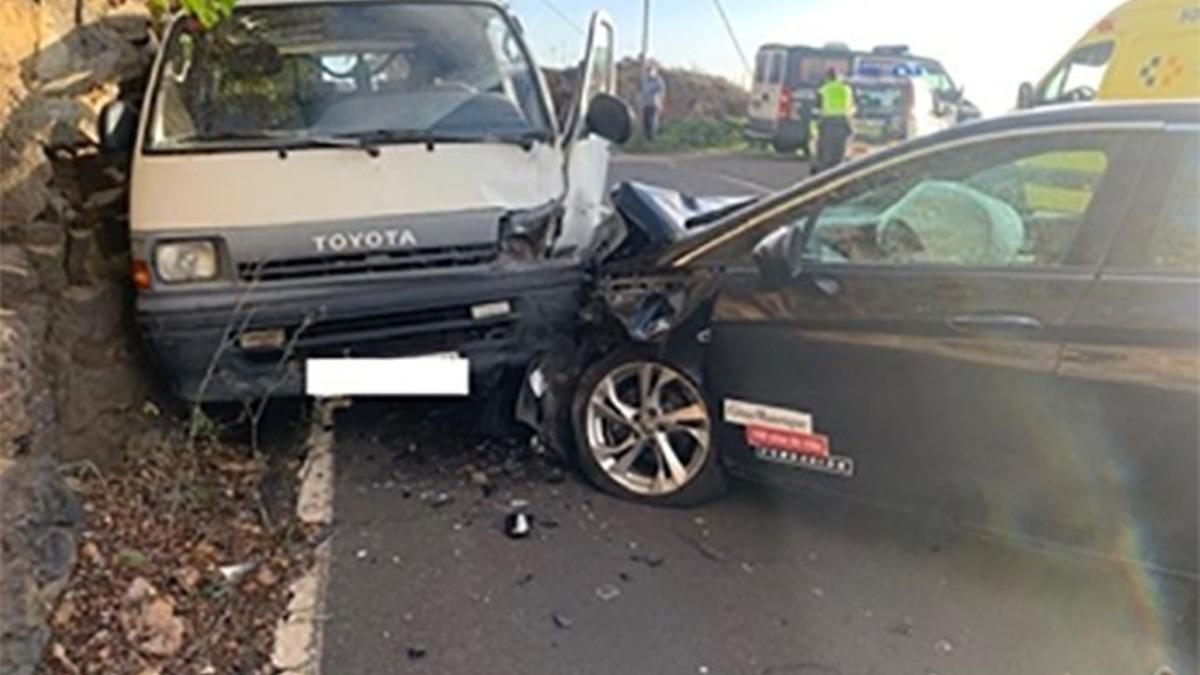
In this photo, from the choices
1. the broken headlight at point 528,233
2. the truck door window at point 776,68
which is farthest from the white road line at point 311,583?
the truck door window at point 776,68

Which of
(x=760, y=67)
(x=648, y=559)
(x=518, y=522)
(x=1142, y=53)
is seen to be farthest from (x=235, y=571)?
(x=760, y=67)

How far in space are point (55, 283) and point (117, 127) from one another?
86cm

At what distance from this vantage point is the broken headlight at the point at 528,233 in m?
4.32

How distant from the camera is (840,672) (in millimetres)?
3020

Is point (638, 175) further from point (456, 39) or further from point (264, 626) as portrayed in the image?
point (264, 626)

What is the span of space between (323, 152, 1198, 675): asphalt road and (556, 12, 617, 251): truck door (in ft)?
3.61

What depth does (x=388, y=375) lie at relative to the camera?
14.1 feet

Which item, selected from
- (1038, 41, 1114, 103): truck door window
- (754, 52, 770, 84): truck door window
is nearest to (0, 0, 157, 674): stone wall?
(1038, 41, 1114, 103): truck door window

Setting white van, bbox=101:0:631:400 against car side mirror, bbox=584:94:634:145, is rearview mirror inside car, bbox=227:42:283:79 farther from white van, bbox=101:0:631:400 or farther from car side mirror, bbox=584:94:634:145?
car side mirror, bbox=584:94:634:145

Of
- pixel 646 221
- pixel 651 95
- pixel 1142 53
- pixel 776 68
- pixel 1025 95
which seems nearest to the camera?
pixel 646 221

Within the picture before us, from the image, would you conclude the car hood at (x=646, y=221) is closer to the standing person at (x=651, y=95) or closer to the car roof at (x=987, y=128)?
the car roof at (x=987, y=128)

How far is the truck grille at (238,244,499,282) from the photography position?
165 inches

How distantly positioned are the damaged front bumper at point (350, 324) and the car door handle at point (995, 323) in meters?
1.63

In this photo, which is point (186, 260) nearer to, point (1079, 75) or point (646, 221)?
point (646, 221)
